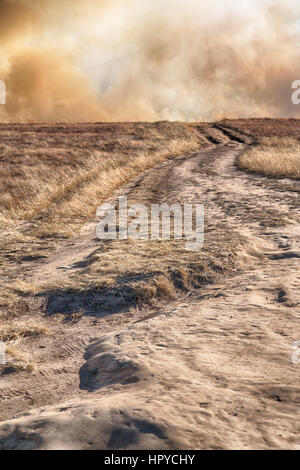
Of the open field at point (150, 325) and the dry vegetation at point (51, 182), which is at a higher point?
the dry vegetation at point (51, 182)

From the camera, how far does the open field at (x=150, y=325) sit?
3.51m

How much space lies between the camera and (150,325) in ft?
19.9

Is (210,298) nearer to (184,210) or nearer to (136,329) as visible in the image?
(136,329)
